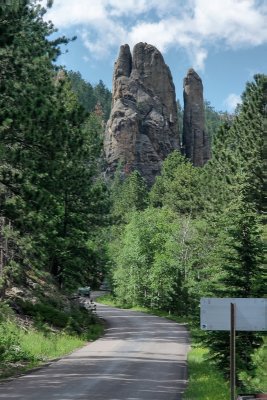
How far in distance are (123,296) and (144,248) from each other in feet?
25.8

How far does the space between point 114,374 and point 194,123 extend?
3689 inches

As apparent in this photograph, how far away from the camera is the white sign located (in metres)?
8.42

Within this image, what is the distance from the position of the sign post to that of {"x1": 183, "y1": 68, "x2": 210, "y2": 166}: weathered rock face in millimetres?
97976

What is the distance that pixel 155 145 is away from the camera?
330ft

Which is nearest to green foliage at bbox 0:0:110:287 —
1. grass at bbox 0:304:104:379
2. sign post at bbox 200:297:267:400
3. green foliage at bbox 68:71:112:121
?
grass at bbox 0:304:104:379

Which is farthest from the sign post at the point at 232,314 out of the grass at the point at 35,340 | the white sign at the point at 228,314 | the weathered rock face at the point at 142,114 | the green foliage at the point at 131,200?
the weathered rock face at the point at 142,114

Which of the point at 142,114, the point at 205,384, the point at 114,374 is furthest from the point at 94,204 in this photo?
the point at 142,114

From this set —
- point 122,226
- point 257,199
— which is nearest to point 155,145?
point 122,226

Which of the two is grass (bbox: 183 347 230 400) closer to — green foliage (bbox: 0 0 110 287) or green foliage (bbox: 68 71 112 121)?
green foliage (bbox: 0 0 110 287)

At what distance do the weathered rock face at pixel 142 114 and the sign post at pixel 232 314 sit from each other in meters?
90.3

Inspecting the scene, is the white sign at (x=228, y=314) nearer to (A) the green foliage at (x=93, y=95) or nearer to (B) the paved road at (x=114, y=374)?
(B) the paved road at (x=114, y=374)

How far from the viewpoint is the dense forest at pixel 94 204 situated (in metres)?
14.1

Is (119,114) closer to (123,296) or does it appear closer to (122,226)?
(122,226)

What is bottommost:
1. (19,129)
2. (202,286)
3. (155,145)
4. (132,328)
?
(132,328)
